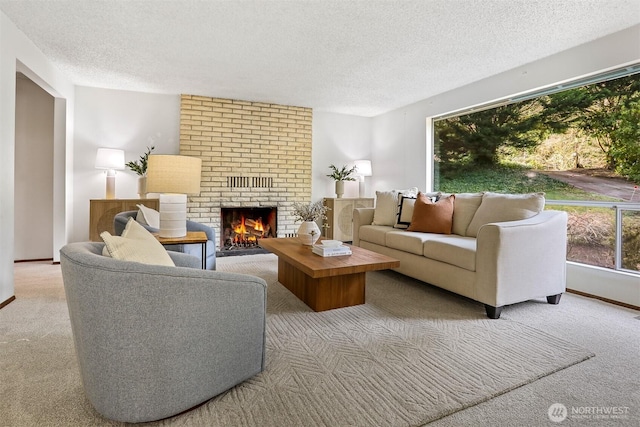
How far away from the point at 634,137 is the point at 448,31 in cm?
189

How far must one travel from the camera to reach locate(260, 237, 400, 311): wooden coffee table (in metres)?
2.48

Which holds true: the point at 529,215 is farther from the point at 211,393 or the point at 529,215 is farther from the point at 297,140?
the point at 297,140

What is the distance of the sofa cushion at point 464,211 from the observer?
3.46 meters

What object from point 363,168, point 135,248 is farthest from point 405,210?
point 135,248

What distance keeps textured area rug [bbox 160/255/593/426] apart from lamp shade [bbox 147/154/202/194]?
117cm

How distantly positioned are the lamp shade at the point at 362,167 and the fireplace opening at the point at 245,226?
164 centimetres

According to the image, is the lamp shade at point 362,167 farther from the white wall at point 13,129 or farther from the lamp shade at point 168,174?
the white wall at point 13,129

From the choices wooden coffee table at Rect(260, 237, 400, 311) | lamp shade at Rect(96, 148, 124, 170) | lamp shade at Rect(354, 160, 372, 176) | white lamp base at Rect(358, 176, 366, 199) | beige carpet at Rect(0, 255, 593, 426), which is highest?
lamp shade at Rect(354, 160, 372, 176)

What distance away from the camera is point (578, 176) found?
11.2 feet

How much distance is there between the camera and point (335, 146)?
619cm

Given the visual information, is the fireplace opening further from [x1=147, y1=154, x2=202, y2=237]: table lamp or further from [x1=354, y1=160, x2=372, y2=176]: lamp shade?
[x1=147, y1=154, x2=202, y2=237]: table lamp

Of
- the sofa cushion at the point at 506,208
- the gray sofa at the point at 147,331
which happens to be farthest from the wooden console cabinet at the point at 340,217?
the gray sofa at the point at 147,331

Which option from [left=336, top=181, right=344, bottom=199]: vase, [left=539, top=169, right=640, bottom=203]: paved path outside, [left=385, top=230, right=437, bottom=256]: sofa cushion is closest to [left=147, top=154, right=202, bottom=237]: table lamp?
[left=385, top=230, right=437, bottom=256]: sofa cushion

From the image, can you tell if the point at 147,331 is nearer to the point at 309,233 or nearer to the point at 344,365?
the point at 344,365
